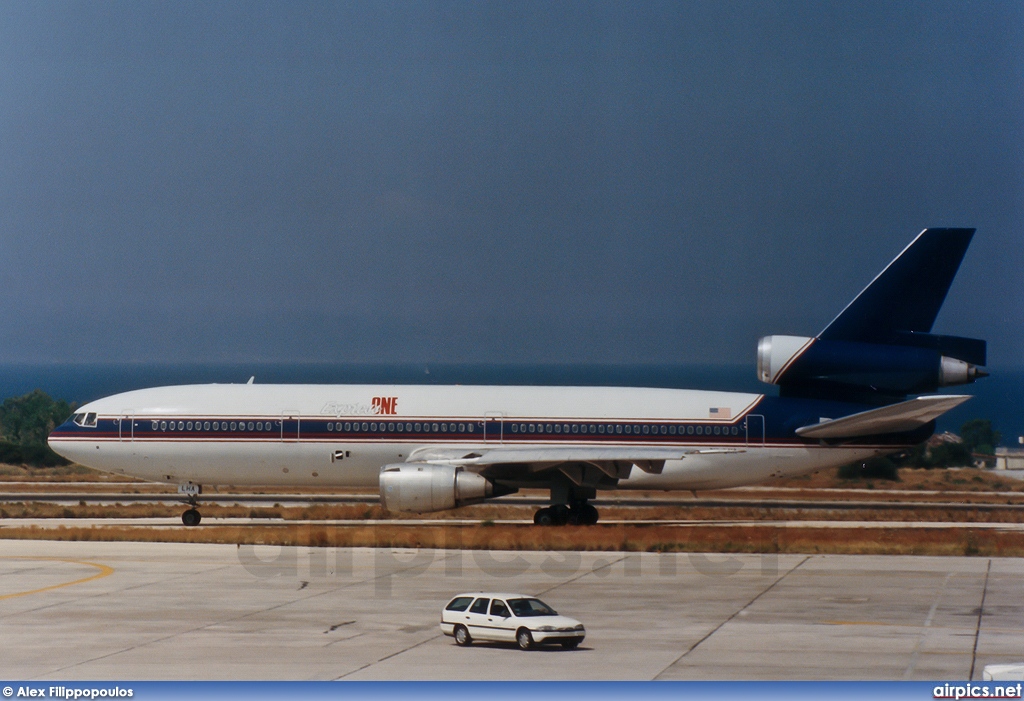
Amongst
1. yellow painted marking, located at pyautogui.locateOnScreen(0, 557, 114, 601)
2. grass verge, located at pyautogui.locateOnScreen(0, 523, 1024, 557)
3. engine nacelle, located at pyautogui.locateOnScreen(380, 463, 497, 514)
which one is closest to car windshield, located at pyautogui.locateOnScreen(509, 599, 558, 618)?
yellow painted marking, located at pyautogui.locateOnScreen(0, 557, 114, 601)

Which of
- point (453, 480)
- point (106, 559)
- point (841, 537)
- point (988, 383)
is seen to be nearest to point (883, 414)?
point (841, 537)

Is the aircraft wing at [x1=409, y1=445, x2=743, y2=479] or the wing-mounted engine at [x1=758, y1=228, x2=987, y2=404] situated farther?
the wing-mounted engine at [x1=758, y1=228, x2=987, y2=404]

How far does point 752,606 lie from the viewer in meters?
25.1

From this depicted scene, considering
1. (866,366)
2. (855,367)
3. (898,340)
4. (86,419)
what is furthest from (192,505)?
(898,340)

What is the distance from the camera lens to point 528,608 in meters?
21.0

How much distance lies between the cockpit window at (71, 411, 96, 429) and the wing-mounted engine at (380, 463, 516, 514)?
11174 mm

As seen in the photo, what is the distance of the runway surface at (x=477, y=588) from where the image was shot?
1894cm

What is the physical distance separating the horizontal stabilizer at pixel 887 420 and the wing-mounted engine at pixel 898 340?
96 centimetres

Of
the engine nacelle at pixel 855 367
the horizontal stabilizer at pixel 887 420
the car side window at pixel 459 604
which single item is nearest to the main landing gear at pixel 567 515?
the engine nacelle at pixel 855 367

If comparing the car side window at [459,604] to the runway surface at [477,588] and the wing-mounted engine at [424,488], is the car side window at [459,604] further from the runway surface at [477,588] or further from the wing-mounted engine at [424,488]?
the wing-mounted engine at [424,488]

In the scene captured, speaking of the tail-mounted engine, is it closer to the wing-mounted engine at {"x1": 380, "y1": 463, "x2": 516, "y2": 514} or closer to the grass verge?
the grass verge

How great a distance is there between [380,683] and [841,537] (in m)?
23.2

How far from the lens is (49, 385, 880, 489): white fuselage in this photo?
135 feet

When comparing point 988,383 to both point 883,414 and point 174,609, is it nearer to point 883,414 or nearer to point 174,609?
point 883,414
